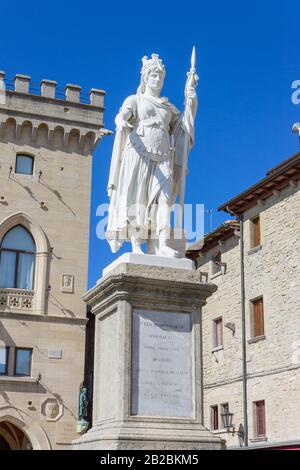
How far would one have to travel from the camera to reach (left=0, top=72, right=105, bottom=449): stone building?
29891 millimetres

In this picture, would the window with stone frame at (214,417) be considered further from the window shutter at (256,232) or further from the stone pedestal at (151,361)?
the stone pedestal at (151,361)

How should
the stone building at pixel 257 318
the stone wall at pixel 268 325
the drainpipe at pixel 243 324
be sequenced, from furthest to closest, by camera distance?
the drainpipe at pixel 243 324 → the stone building at pixel 257 318 → the stone wall at pixel 268 325

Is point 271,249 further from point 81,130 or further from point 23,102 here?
point 23,102

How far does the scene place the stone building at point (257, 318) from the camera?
25422 mm

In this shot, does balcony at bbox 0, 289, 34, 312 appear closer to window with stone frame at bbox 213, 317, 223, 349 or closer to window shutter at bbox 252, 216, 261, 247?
window with stone frame at bbox 213, 317, 223, 349

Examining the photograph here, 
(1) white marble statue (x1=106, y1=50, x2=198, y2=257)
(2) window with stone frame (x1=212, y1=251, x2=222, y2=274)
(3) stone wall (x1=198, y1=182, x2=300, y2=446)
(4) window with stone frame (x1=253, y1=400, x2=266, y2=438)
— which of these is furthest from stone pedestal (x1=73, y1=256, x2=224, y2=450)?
(2) window with stone frame (x1=212, y1=251, x2=222, y2=274)

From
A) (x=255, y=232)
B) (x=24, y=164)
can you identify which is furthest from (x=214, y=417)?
(x=24, y=164)

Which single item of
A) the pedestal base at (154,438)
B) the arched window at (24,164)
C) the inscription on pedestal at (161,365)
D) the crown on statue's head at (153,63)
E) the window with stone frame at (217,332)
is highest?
the arched window at (24,164)

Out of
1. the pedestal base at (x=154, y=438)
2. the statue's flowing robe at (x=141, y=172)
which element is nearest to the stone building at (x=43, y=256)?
the statue's flowing robe at (x=141, y=172)

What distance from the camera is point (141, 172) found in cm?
915


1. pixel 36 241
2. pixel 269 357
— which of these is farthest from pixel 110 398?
pixel 36 241

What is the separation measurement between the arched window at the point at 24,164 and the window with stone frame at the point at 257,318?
472 inches

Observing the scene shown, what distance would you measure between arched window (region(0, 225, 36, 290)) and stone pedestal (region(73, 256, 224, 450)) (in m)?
23.1

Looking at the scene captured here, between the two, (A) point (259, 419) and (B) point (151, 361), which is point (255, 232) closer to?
(A) point (259, 419)
